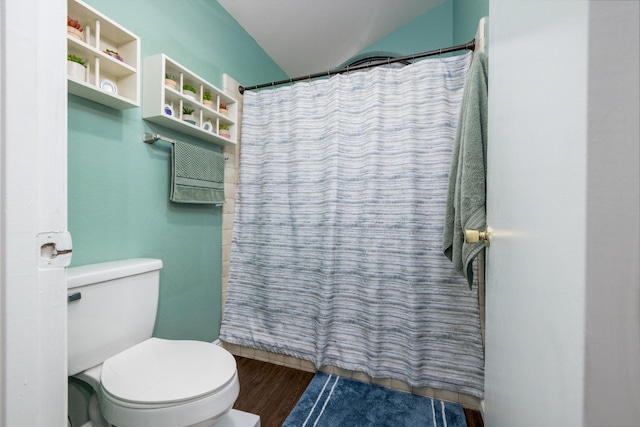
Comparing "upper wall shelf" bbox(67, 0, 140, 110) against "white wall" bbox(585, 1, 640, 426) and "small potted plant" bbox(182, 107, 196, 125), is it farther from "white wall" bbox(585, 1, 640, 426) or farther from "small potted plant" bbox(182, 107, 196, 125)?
"white wall" bbox(585, 1, 640, 426)

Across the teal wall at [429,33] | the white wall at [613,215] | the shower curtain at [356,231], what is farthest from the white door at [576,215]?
the teal wall at [429,33]

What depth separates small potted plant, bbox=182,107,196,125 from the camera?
148cm

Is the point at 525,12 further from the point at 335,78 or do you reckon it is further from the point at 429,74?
the point at 335,78

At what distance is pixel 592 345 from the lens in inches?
10.0

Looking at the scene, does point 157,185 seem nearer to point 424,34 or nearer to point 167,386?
point 167,386

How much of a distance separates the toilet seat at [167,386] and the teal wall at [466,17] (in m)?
1.84

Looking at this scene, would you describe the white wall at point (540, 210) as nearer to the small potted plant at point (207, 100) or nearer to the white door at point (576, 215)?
the white door at point (576, 215)

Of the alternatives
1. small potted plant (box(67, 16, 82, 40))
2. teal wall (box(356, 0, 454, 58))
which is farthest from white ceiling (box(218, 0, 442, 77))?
small potted plant (box(67, 16, 82, 40))

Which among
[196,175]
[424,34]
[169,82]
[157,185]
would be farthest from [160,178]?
[424,34]

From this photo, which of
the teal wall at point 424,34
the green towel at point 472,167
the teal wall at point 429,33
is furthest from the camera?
the teal wall at point 424,34

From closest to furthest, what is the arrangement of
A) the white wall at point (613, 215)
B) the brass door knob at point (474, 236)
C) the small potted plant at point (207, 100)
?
the white wall at point (613, 215)
the brass door knob at point (474, 236)
the small potted plant at point (207, 100)

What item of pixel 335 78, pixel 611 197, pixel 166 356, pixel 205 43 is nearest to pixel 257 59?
pixel 205 43

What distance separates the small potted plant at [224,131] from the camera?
1.76 metres

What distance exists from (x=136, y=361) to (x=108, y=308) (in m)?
0.23
